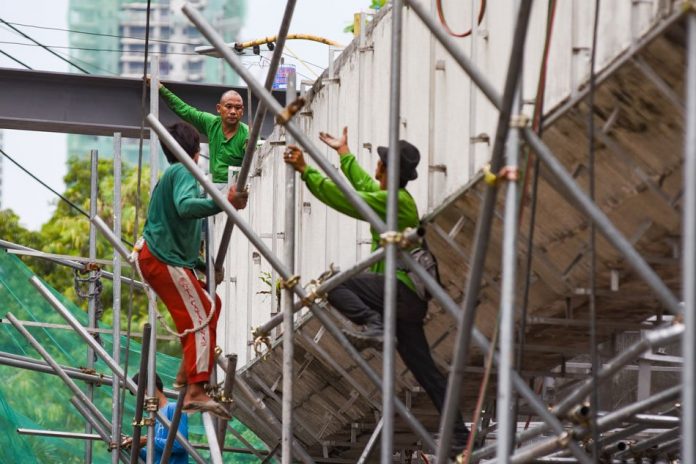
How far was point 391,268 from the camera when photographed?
9625 mm

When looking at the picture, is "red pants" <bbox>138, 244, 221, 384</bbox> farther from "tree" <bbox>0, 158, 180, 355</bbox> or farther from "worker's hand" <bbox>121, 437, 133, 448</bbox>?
"tree" <bbox>0, 158, 180, 355</bbox>

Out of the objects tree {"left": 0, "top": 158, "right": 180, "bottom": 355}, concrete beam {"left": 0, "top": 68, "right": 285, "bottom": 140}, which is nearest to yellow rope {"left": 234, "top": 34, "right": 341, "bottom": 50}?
concrete beam {"left": 0, "top": 68, "right": 285, "bottom": 140}

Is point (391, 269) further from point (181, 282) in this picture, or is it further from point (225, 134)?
point (225, 134)

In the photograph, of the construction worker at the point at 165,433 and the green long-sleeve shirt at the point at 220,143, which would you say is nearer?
the construction worker at the point at 165,433

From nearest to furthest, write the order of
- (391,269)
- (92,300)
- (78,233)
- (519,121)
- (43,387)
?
1. (519,121)
2. (391,269)
3. (43,387)
4. (92,300)
5. (78,233)

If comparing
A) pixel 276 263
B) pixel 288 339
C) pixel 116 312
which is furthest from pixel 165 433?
pixel 288 339

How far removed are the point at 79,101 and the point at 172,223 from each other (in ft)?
28.4

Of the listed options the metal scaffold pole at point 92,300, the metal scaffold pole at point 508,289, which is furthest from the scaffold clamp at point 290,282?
the metal scaffold pole at point 92,300

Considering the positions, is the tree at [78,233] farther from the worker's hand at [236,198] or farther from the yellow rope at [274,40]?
the worker's hand at [236,198]

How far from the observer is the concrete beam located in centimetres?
2047

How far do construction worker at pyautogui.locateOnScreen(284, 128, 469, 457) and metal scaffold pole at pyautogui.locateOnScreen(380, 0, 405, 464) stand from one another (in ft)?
3.29

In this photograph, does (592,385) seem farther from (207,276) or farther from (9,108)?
(9,108)

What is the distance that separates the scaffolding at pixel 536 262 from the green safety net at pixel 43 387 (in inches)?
200

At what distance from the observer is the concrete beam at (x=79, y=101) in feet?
67.2
